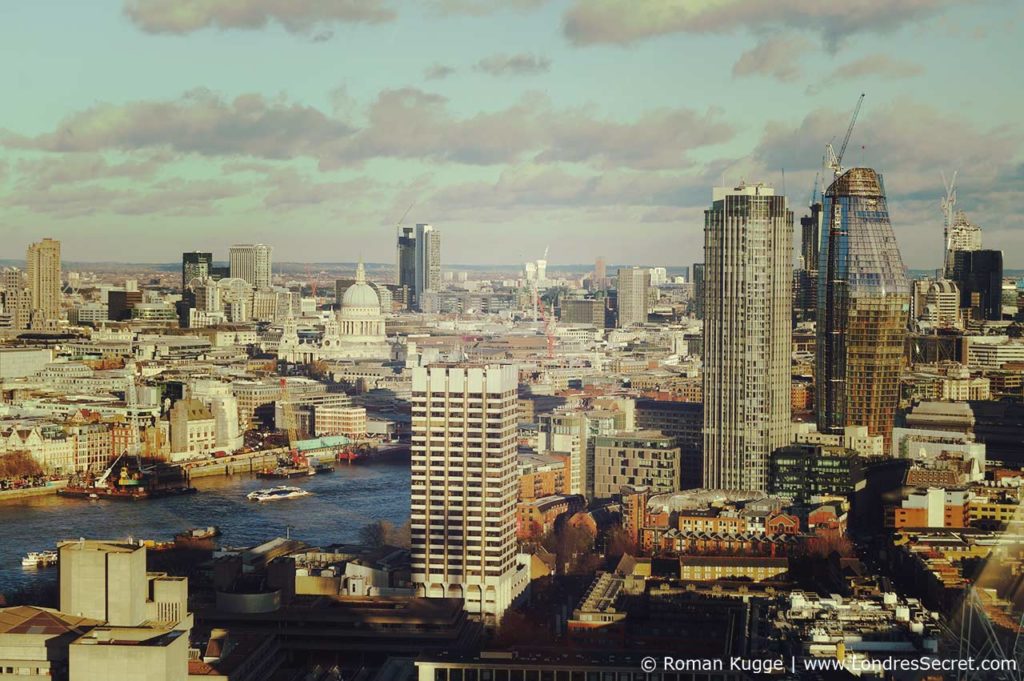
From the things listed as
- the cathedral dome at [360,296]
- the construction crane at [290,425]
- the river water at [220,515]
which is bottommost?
the river water at [220,515]

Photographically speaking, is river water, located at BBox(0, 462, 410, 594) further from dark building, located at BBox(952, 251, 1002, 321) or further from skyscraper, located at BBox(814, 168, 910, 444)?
dark building, located at BBox(952, 251, 1002, 321)

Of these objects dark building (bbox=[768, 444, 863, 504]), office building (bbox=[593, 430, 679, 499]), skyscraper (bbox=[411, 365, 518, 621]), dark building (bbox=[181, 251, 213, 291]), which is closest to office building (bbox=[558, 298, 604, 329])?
dark building (bbox=[181, 251, 213, 291])

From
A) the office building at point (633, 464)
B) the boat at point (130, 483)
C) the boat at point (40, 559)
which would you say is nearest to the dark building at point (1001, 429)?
the office building at point (633, 464)

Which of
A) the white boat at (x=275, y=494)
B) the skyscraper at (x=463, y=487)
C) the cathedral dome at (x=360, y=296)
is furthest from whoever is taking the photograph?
the cathedral dome at (x=360, y=296)

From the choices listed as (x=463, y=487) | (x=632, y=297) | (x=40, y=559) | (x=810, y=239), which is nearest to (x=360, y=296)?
(x=632, y=297)

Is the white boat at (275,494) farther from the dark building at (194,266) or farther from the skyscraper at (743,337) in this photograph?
the dark building at (194,266)

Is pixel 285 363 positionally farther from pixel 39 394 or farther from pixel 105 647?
pixel 105 647
